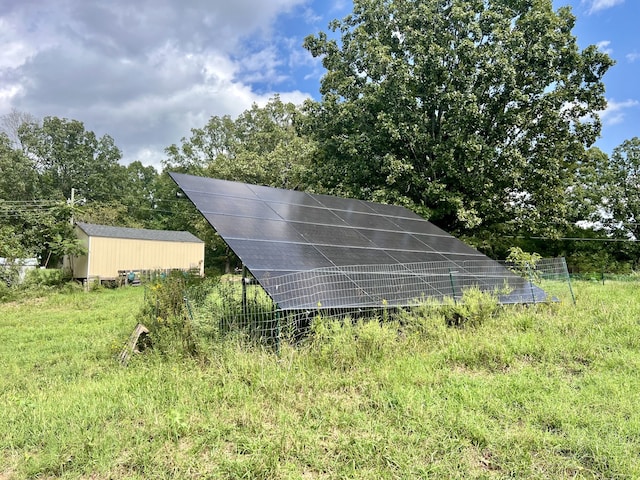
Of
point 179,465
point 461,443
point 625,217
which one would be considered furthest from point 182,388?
point 625,217

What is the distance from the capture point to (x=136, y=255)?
2011 cm

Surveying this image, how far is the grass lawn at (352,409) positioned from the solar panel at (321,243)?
768mm

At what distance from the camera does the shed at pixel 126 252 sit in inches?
718

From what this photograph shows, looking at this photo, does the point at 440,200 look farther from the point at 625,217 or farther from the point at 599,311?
the point at 625,217

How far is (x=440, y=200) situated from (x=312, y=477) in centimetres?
1374

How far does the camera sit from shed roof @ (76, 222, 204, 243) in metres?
18.7

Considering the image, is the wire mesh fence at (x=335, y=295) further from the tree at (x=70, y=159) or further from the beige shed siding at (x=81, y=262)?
the tree at (x=70, y=159)

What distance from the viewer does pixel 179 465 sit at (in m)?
2.37

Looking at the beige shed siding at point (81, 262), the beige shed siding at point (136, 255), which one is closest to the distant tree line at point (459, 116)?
the beige shed siding at point (81, 262)

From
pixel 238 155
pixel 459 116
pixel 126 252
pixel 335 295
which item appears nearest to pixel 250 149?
pixel 238 155

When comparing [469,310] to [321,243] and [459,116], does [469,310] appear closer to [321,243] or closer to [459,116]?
[321,243]

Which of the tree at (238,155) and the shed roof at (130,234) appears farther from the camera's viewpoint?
the tree at (238,155)

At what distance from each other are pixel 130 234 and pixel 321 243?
17.9 meters

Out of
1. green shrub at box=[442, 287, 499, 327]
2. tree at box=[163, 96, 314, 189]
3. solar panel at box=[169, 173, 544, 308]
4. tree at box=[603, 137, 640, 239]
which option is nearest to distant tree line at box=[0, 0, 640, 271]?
tree at box=[603, 137, 640, 239]
